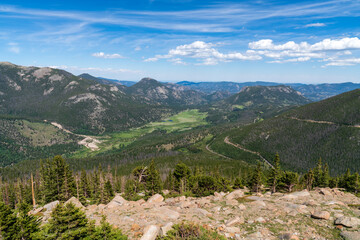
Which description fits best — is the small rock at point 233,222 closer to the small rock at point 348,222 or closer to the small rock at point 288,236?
the small rock at point 288,236

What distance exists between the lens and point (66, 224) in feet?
76.9

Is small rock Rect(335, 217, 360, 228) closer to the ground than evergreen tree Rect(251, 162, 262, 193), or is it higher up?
higher up

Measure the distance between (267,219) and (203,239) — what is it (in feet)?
49.7

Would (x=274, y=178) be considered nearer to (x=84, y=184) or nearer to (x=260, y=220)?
(x=260, y=220)

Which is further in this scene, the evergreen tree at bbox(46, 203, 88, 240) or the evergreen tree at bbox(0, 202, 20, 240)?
the evergreen tree at bbox(46, 203, 88, 240)

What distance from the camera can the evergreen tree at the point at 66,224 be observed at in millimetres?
22633

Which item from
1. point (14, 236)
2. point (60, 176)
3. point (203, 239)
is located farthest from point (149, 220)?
point (60, 176)

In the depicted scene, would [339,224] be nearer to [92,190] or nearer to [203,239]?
[203,239]

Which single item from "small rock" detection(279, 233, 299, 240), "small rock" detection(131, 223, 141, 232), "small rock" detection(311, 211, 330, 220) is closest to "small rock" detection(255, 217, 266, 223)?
"small rock" detection(279, 233, 299, 240)

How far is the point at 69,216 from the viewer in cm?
2309

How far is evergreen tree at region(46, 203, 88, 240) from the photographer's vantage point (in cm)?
2263

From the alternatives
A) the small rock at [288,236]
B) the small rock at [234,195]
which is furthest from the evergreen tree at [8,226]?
the small rock at [234,195]

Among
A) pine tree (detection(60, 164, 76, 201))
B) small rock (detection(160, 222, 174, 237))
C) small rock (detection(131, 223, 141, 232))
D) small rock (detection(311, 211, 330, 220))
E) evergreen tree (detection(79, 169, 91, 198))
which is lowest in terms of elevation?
evergreen tree (detection(79, 169, 91, 198))

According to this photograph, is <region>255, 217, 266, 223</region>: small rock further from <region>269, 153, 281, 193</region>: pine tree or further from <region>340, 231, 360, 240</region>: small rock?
<region>269, 153, 281, 193</region>: pine tree
